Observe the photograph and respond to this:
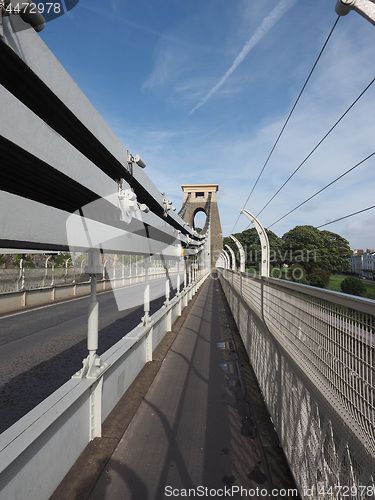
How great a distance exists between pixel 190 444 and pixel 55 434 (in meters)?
Answer: 1.43

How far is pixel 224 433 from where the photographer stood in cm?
330

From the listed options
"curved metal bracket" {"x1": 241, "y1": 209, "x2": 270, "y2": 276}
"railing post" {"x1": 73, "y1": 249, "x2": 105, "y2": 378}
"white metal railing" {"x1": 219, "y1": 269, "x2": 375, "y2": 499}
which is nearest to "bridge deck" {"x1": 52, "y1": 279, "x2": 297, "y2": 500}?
"white metal railing" {"x1": 219, "y1": 269, "x2": 375, "y2": 499}

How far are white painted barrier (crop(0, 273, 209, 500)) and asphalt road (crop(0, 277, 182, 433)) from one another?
4.48 feet

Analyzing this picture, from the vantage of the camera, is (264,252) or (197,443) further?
(264,252)

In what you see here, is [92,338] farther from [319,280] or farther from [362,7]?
[319,280]

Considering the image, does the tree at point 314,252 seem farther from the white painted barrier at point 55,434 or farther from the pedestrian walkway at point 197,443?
the white painted barrier at point 55,434

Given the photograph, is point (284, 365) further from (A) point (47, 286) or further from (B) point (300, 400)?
(A) point (47, 286)

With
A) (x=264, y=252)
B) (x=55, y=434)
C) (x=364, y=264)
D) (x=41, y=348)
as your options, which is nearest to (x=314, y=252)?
(x=364, y=264)

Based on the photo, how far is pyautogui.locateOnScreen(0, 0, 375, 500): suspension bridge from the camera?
1.54 m

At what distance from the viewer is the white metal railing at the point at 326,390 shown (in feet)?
4.67

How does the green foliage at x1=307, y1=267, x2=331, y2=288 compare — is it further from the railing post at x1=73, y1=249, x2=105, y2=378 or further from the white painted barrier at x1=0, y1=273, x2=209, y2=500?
the railing post at x1=73, y1=249, x2=105, y2=378

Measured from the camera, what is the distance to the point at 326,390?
1852 millimetres

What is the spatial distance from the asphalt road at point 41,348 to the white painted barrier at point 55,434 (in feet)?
4.48

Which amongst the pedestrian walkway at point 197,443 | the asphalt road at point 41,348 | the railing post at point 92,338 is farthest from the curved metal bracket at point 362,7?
the asphalt road at point 41,348
